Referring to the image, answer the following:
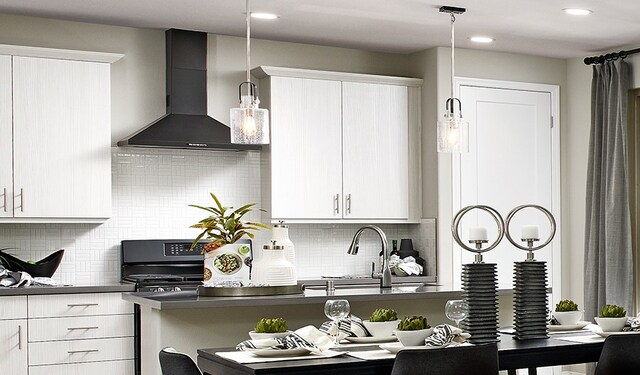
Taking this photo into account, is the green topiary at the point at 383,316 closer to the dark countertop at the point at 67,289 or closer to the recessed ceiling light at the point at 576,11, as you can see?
the dark countertop at the point at 67,289

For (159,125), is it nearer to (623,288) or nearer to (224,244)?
(224,244)

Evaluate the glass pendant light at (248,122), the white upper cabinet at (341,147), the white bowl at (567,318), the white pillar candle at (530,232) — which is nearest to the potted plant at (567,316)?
the white bowl at (567,318)

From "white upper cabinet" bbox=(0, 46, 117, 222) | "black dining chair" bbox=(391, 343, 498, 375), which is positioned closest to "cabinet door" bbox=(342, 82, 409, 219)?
"white upper cabinet" bbox=(0, 46, 117, 222)

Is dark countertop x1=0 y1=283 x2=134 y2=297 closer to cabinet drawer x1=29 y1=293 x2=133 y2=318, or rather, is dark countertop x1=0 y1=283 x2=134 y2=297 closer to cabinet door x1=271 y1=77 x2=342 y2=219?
cabinet drawer x1=29 y1=293 x2=133 y2=318

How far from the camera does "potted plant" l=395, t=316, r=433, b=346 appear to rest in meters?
3.13

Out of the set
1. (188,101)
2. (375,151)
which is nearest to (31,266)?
(188,101)

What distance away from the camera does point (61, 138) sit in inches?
211

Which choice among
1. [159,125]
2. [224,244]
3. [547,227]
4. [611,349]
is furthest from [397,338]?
[547,227]

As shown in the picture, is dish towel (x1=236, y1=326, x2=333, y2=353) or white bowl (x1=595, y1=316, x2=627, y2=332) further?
white bowl (x1=595, y1=316, x2=627, y2=332)

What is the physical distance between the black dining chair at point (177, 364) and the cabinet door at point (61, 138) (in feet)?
8.46

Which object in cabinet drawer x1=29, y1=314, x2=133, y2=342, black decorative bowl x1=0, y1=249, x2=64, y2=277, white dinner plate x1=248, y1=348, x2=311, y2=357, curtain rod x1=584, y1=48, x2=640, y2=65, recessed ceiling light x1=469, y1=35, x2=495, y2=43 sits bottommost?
cabinet drawer x1=29, y1=314, x2=133, y2=342

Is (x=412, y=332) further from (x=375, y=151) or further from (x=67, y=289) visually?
(x=375, y=151)

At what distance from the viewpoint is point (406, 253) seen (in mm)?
6449

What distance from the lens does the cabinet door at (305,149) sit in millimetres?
5992
